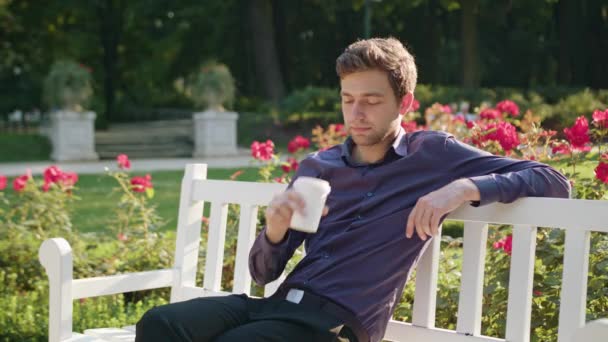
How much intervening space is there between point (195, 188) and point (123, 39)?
31.8m

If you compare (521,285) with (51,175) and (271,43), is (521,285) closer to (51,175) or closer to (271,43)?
(51,175)

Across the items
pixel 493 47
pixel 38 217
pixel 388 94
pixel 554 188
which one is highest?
pixel 493 47

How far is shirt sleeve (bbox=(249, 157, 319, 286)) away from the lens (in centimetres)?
307

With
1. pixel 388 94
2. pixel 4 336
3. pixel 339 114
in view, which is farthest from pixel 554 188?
pixel 339 114

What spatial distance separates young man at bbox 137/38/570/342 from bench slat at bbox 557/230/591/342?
21cm

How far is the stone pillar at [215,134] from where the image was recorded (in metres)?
20.0

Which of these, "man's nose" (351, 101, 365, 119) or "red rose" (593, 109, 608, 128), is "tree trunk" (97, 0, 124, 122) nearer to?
"red rose" (593, 109, 608, 128)

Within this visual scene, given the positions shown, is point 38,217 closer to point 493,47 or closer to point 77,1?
point 77,1

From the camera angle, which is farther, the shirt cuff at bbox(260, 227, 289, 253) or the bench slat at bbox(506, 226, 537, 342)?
the shirt cuff at bbox(260, 227, 289, 253)

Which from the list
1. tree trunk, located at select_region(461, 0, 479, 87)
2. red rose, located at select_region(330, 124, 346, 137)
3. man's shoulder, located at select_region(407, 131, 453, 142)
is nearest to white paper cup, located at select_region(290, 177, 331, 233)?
man's shoulder, located at select_region(407, 131, 453, 142)

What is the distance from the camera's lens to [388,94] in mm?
3027

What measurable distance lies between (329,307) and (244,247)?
0.91 meters

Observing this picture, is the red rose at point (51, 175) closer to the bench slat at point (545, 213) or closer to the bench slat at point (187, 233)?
the bench slat at point (187, 233)

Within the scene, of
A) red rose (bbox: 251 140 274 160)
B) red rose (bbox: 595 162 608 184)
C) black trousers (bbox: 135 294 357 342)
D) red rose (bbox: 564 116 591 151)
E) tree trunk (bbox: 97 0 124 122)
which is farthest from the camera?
tree trunk (bbox: 97 0 124 122)
